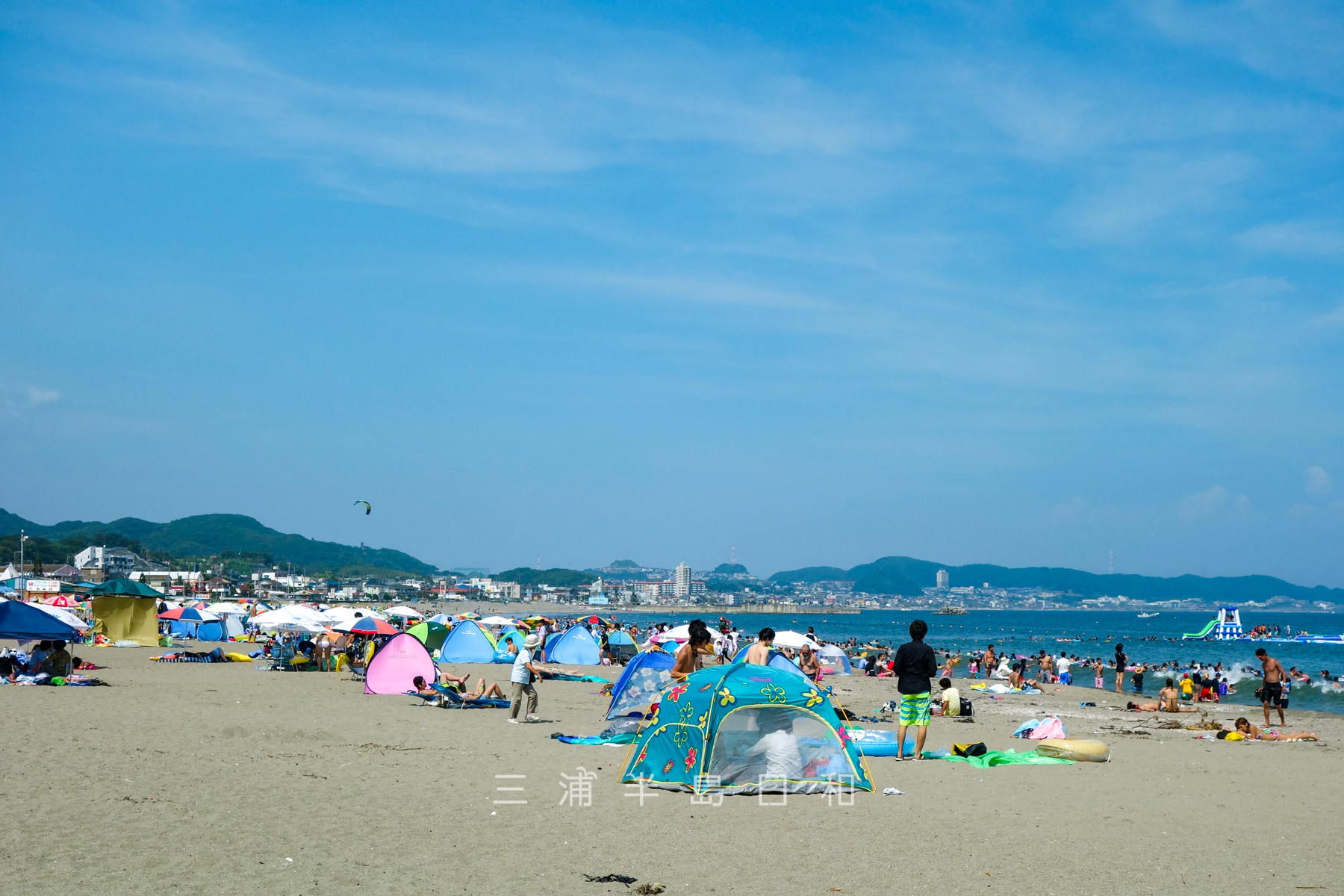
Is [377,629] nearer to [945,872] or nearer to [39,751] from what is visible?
[39,751]

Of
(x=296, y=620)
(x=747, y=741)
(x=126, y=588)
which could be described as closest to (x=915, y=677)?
(x=747, y=741)

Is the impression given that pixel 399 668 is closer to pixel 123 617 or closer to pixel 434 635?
pixel 434 635

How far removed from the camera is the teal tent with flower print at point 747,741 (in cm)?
955

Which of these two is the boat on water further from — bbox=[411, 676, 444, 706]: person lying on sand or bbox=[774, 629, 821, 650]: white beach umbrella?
bbox=[411, 676, 444, 706]: person lying on sand

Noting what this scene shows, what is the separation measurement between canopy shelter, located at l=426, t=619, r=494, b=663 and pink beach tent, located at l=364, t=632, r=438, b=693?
30.3 feet

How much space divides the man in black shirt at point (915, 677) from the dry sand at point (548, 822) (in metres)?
0.55

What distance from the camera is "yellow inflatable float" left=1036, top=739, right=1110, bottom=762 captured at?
12508 mm

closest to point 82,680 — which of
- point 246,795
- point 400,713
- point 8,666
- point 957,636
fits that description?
point 8,666

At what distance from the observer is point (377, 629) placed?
86.5 feet

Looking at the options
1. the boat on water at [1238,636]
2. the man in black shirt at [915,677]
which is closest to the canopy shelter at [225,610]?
the man in black shirt at [915,677]

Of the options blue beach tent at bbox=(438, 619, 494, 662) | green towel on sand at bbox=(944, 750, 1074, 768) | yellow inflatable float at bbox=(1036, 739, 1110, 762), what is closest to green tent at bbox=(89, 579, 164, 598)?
blue beach tent at bbox=(438, 619, 494, 662)

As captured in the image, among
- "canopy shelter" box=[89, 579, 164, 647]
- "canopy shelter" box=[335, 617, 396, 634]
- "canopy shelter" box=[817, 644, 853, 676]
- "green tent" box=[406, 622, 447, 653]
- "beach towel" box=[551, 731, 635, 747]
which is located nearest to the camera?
"beach towel" box=[551, 731, 635, 747]

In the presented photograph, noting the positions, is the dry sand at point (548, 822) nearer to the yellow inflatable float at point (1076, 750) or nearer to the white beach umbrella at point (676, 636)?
the yellow inflatable float at point (1076, 750)

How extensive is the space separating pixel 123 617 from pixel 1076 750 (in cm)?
2993
